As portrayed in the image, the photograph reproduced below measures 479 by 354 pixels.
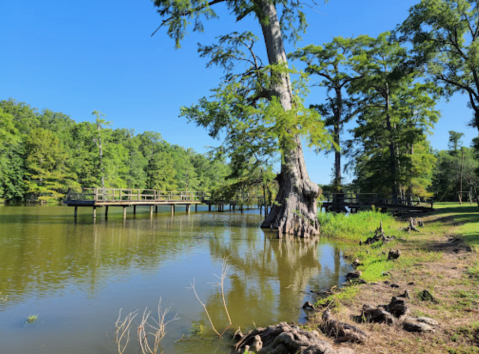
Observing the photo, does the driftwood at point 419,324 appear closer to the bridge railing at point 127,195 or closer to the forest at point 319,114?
the forest at point 319,114

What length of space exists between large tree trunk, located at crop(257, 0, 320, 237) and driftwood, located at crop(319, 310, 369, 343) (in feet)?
44.3

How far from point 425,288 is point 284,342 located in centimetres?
397

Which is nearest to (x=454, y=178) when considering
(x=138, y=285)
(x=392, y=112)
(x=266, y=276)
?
(x=392, y=112)

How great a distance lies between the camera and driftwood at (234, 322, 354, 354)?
12.4 feet

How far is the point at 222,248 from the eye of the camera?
14281mm

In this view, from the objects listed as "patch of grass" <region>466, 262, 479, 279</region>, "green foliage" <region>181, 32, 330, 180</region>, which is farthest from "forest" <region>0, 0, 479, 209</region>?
"patch of grass" <region>466, 262, 479, 279</region>

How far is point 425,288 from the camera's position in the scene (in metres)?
6.45

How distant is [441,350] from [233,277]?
6.04 meters

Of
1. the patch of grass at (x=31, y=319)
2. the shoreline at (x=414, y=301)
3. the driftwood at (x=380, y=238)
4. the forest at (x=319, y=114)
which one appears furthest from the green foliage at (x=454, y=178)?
the patch of grass at (x=31, y=319)

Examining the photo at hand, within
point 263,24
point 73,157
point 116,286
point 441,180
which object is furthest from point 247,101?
point 441,180

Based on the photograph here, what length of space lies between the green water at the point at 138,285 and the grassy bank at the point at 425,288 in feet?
3.62

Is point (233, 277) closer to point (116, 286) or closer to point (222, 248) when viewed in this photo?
point (116, 286)

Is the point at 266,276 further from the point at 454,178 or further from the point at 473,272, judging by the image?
the point at 454,178

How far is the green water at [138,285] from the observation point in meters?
5.22
